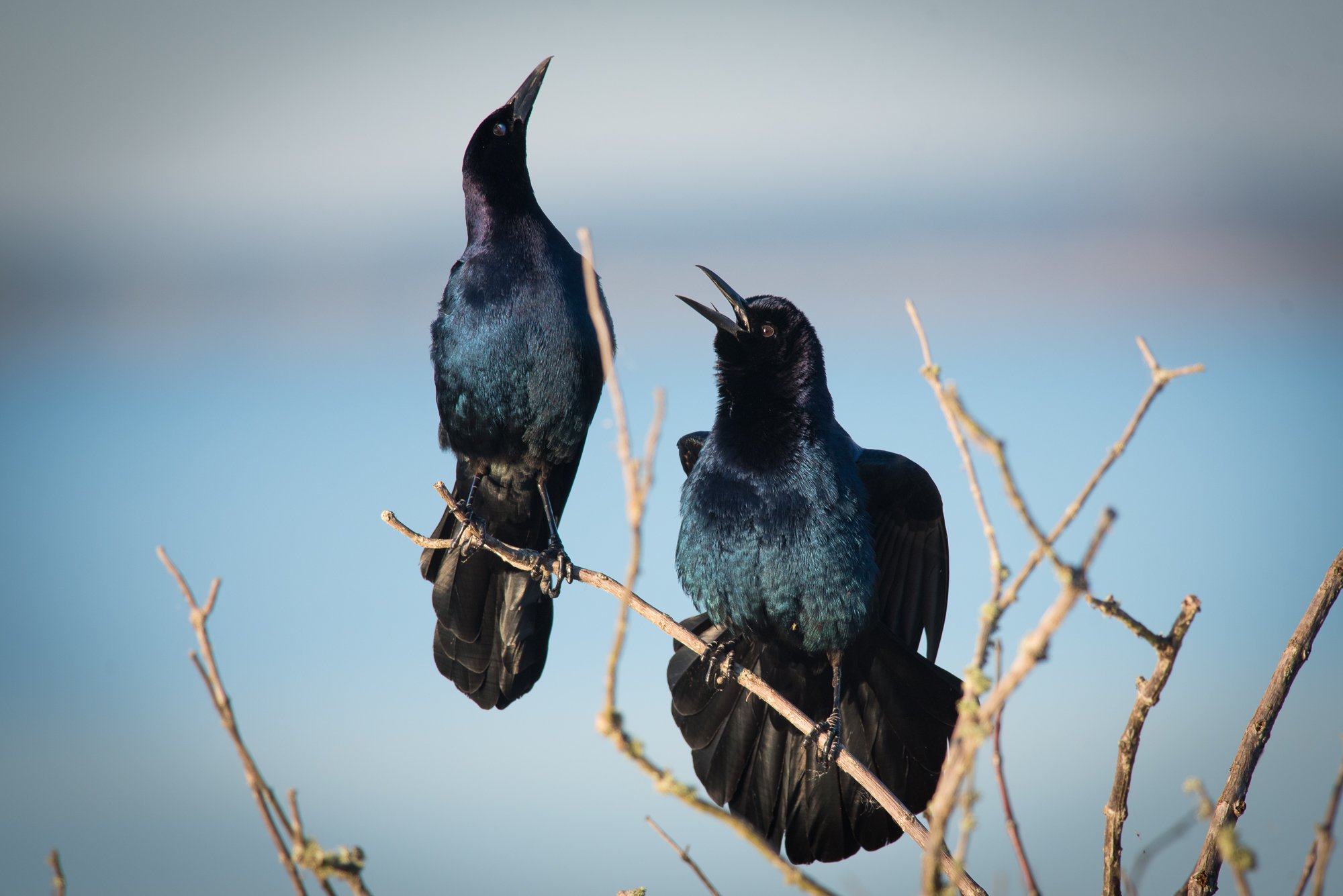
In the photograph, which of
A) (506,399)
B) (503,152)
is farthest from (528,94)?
(506,399)

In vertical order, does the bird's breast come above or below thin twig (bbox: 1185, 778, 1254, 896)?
above

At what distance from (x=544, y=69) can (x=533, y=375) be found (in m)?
1.78

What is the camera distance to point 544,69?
5887mm

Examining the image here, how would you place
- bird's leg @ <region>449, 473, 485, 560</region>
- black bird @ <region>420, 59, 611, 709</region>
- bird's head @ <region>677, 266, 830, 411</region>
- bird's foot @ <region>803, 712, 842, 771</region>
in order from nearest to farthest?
bird's foot @ <region>803, 712, 842, 771</region> → bird's head @ <region>677, 266, 830, 411</region> → black bird @ <region>420, 59, 611, 709</region> → bird's leg @ <region>449, 473, 485, 560</region>

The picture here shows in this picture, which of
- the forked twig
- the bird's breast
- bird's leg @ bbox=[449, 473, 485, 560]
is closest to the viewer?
the forked twig

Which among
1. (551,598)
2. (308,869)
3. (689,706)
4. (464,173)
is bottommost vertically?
(308,869)

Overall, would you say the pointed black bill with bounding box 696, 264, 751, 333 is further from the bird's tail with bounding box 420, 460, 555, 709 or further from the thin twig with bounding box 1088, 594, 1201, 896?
the thin twig with bounding box 1088, 594, 1201, 896

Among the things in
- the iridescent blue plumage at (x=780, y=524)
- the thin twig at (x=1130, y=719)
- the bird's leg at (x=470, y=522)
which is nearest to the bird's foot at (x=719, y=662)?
the iridescent blue plumage at (x=780, y=524)

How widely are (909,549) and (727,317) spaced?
1297 mm

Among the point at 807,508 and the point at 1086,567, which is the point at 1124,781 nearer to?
the point at 1086,567

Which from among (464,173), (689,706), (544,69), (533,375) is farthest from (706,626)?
(544,69)

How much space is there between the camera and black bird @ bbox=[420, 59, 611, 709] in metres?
5.20

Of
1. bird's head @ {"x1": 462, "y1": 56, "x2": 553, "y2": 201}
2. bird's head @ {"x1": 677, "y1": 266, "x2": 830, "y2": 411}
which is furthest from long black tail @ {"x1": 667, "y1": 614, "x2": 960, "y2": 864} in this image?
bird's head @ {"x1": 462, "y1": 56, "x2": 553, "y2": 201}

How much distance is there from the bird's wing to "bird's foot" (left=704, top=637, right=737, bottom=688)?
0.67 meters
